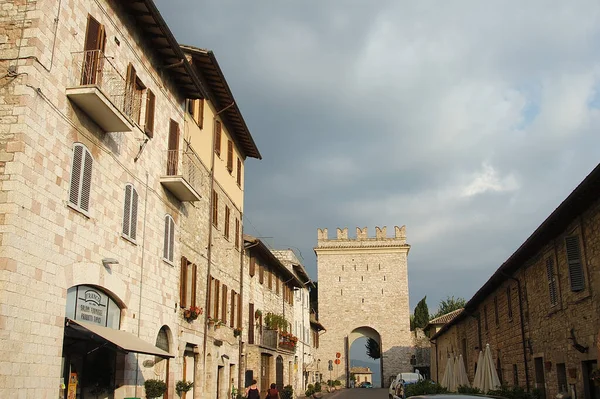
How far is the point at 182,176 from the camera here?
1622cm

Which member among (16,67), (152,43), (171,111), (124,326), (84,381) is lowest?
(84,381)

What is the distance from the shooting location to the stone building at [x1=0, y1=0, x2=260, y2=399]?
9844 mm

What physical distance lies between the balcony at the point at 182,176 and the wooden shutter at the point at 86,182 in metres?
3.97

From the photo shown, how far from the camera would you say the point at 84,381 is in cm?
1270

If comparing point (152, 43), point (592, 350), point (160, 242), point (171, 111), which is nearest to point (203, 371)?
point (160, 242)

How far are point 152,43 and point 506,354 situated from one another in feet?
53.7

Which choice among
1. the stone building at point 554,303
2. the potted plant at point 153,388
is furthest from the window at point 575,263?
the potted plant at point 153,388

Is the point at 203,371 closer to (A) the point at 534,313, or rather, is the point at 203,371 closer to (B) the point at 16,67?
(A) the point at 534,313

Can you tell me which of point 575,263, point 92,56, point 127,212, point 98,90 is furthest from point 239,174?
point 575,263

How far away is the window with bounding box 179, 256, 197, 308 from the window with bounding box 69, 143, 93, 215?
6.17 m

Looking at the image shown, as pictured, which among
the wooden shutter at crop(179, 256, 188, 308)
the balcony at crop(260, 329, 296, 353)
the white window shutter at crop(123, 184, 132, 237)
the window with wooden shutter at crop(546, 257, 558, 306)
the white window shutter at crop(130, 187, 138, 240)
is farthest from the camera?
the balcony at crop(260, 329, 296, 353)

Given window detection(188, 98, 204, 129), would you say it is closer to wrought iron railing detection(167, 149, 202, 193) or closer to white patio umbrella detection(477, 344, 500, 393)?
wrought iron railing detection(167, 149, 202, 193)

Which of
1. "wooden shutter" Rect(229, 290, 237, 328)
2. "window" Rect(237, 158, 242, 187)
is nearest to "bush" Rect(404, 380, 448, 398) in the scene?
"wooden shutter" Rect(229, 290, 237, 328)

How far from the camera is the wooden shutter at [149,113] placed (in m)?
15.3
